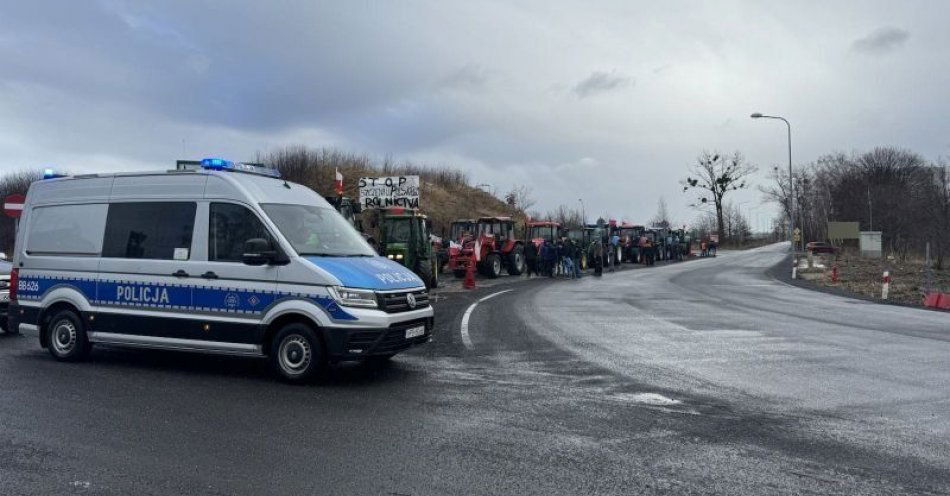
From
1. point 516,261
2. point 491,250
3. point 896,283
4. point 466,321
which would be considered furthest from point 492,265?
point 466,321

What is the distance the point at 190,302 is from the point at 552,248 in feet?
80.6

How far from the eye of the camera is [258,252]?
7.52 m

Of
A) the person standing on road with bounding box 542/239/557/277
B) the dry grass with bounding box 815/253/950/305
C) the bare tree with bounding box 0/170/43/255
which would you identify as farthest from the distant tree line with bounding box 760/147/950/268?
the bare tree with bounding box 0/170/43/255

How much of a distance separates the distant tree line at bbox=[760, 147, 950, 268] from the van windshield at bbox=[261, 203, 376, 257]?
37.5 m

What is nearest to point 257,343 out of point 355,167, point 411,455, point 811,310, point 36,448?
point 36,448

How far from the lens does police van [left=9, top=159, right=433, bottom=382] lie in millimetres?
7492

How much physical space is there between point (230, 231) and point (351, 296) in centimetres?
176

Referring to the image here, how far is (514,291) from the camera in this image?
22500 mm

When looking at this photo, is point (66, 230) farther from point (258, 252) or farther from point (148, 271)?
point (258, 252)

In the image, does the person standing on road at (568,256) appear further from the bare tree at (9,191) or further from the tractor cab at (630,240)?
the bare tree at (9,191)

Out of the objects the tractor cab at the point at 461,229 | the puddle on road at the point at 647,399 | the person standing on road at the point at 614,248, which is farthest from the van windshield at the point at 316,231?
the person standing on road at the point at 614,248

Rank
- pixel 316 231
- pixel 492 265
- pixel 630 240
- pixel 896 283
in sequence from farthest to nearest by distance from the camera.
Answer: pixel 630 240, pixel 492 265, pixel 896 283, pixel 316 231

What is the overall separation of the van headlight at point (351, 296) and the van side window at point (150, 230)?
6.75 feet

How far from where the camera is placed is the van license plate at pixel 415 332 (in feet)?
25.7
